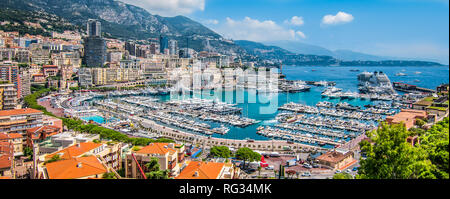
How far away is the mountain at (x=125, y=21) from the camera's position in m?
57.1

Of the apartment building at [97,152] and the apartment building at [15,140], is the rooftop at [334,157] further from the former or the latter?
the apartment building at [15,140]

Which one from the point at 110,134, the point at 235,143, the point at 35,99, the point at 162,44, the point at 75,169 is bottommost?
the point at 235,143

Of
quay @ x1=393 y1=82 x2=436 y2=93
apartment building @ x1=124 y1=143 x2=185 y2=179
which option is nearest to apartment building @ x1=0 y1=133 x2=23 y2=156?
apartment building @ x1=124 y1=143 x2=185 y2=179

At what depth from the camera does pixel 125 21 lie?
2894 inches

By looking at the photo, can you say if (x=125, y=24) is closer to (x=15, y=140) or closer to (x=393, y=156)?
(x=15, y=140)

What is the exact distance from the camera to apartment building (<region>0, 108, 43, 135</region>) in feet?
36.2

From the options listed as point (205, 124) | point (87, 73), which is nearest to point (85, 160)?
point (205, 124)

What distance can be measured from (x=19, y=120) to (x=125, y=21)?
66.7 meters

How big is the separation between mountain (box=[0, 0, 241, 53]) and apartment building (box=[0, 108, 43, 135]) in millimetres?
41554

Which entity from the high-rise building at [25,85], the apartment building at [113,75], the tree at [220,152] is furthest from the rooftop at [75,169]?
the apartment building at [113,75]

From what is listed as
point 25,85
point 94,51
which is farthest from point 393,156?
point 94,51

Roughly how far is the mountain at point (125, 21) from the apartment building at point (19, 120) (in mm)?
41554

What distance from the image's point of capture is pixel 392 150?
3.54 metres
